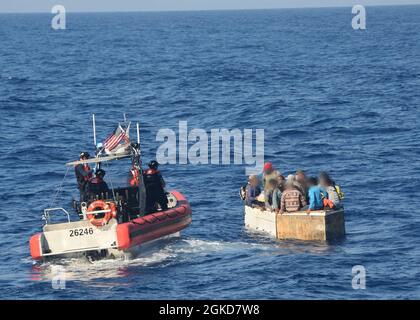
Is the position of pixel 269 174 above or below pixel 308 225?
above

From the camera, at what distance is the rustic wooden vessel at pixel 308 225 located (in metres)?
25.0

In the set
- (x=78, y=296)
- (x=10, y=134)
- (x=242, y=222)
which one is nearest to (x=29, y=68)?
(x=10, y=134)

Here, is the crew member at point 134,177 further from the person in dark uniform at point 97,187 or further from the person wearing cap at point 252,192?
the person wearing cap at point 252,192

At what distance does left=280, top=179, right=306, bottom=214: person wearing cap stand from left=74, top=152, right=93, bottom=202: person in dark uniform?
4.77m

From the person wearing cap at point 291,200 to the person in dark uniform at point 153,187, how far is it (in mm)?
2948

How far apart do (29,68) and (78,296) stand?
6460 cm

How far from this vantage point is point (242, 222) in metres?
28.3

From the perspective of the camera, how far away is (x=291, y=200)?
25500 millimetres

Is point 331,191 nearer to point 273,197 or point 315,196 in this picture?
point 315,196

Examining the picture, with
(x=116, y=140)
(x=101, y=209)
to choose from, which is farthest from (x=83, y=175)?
(x=101, y=209)

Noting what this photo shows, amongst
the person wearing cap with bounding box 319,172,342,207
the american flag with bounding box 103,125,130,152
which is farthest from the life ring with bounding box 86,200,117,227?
the person wearing cap with bounding box 319,172,342,207

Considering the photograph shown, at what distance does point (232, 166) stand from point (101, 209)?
12.8 meters

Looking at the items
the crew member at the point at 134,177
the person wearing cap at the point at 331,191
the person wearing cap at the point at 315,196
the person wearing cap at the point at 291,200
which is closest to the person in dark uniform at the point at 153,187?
the crew member at the point at 134,177

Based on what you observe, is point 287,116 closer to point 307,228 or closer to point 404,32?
point 307,228
